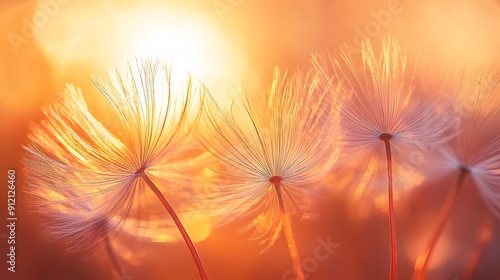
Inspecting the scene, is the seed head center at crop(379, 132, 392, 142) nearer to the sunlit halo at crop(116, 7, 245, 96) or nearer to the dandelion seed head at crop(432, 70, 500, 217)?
the dandelion seed head at crop(432, 70, 500, 217)

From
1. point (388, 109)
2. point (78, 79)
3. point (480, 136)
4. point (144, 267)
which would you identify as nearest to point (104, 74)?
point (78, 79)

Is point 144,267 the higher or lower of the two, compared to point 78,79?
lower

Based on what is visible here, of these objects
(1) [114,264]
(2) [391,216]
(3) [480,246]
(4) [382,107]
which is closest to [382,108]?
(4) [382,107]

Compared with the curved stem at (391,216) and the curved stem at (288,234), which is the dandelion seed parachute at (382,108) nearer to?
the curved stem at (391,216)

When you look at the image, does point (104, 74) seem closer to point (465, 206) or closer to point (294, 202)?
→ point (294, 202)

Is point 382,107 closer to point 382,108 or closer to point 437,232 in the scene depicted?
point 382,108

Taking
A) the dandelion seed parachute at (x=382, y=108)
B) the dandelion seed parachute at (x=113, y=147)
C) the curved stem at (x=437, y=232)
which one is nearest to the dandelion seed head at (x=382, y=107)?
the dandelion seed parachute at (x=382, y=108)
